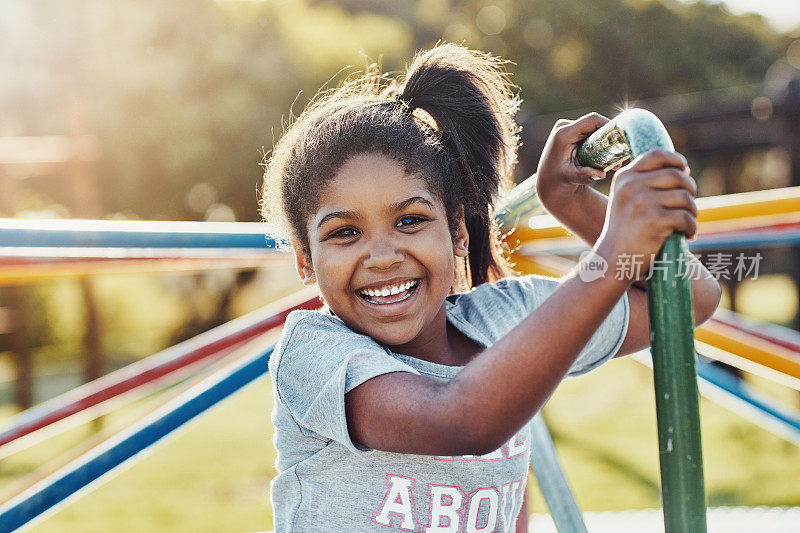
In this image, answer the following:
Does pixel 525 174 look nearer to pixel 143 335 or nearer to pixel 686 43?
pixel 143 335

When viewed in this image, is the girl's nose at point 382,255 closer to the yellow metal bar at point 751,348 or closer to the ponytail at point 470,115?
the ponytail at point 470,115

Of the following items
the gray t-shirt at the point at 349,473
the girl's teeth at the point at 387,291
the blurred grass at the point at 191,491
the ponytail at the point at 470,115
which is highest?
the ponytail at the point at 470,115

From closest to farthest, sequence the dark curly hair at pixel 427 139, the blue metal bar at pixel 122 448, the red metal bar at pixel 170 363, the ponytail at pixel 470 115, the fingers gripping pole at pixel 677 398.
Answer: the fingers gripping pole at pixel 677 398
the blue metal bar at pixel 122 448
the dark curly hair at pixel 427 139
the ponytail at pixel 470 115
the red metal bar at pixel 170 363

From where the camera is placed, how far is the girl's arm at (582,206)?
0.98 m

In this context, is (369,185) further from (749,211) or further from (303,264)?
(749,211)

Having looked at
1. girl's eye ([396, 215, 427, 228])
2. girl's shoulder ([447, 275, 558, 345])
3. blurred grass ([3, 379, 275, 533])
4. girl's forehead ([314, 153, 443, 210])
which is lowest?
blurred grass ([3, 379, 275, 533])

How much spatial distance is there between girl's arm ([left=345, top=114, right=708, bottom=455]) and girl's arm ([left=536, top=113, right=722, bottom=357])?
0.32 m

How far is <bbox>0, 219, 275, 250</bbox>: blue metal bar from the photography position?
972mm

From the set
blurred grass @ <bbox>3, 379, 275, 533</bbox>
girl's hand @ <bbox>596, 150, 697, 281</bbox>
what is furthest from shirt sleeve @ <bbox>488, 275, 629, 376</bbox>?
blurred grass @ <bbox>3, 379, 275, 533</bbox>

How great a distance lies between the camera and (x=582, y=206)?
109cm

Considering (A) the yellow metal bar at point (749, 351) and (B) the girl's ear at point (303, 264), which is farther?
(A) the yellow metal bar at point (749, 351)

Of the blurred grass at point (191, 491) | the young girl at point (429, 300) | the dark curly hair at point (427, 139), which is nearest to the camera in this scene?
the young girl at point (429, 300)

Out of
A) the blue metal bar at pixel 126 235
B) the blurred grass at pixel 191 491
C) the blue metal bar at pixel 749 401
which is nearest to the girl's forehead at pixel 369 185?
the blue metal bar at pixel 126 235

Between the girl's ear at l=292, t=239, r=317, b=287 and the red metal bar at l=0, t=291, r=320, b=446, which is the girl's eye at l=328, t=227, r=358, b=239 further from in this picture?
the red metal bar at l=0, t=291, r=320, b=446
